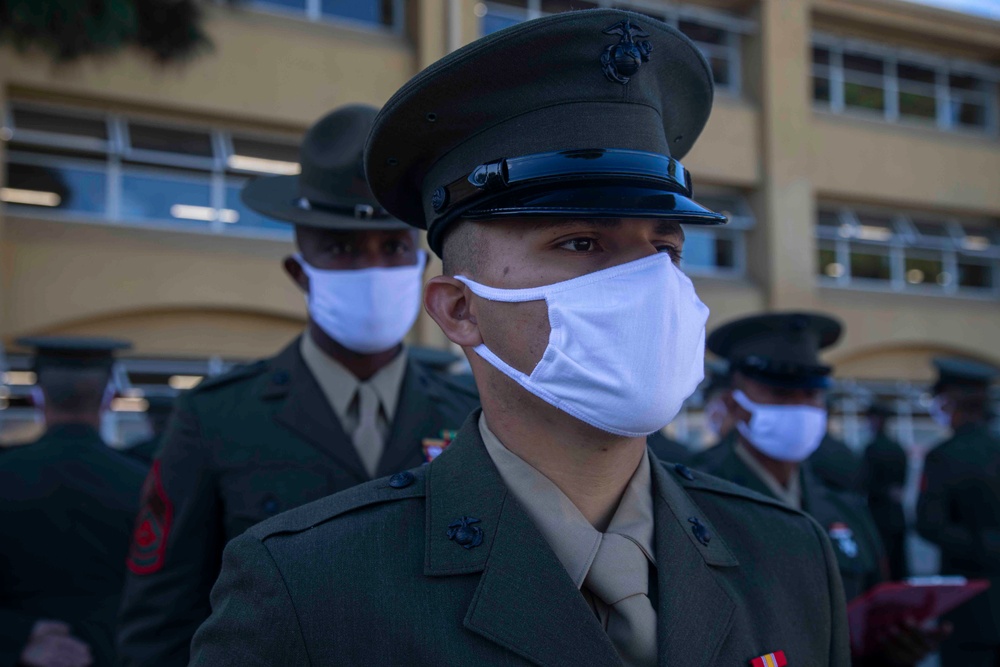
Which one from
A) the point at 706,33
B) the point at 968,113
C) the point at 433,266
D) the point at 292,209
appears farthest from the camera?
the point at 968,113

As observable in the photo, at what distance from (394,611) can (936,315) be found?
18.0m

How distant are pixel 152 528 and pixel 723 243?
1462 cm

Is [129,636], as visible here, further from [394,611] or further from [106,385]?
[106,385]

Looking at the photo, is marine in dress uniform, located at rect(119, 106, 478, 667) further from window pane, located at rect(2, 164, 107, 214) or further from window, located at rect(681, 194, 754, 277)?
window, located at rect(681, 194, 754, 277)

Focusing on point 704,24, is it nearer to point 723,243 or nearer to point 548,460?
point 723,243

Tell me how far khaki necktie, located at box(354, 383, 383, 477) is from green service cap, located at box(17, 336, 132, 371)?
8.07ft

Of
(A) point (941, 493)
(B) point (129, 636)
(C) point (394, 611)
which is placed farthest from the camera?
(A) point (941, 493)

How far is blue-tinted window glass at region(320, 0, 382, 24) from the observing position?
41.7 feet

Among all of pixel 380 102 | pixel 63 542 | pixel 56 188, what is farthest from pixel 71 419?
pixel 380 102

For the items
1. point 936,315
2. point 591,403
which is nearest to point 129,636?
point 591,403

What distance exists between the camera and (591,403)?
1529 mm

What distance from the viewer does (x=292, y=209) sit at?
2.92 meters

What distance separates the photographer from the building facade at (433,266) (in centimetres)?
1080

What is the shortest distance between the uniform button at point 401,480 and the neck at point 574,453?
0.21 metres
